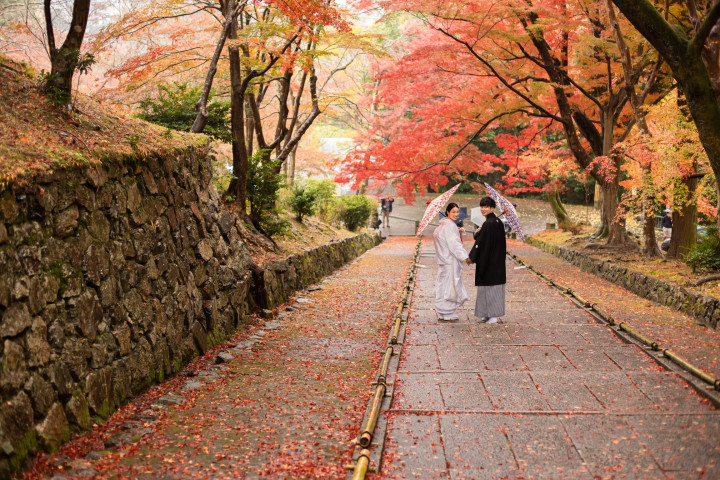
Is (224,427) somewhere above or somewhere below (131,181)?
below

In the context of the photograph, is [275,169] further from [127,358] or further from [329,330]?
[127,358]

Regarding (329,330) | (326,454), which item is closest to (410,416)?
(326,454)

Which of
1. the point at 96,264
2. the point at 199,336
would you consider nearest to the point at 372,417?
the point at 96,264

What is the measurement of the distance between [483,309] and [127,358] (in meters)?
5.45

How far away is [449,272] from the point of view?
9.77 meters

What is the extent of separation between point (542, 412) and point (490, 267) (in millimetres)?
4244

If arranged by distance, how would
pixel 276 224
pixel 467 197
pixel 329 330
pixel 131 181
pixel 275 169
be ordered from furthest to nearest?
pixel 467 197
pixel 275 169
pixel 276 224
pixel 329 330
pixel 131 181

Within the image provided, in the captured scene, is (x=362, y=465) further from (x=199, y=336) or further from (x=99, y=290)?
(x=199, y=336)

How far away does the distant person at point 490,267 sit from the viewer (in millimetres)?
9406

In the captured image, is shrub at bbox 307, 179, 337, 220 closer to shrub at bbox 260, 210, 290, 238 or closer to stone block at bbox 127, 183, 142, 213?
shrub at bbox 260, 210, 290, 238

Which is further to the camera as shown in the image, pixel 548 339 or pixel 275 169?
pixel 275 169

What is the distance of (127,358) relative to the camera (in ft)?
18.9

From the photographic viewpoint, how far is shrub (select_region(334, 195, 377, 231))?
23203 millimetres

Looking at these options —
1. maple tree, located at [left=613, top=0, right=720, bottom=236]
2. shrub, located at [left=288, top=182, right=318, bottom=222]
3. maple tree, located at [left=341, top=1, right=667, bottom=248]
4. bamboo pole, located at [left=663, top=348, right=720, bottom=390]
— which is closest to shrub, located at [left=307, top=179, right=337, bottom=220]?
maple tree, located at [left=341, top=1, right=667, bottom=248]
